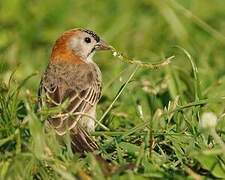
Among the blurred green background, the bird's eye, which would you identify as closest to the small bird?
the bird's eye

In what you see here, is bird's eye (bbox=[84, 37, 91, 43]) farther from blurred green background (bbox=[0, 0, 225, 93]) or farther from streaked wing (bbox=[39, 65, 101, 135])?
blurred green background (bbox=[0, 0, 225, 93])

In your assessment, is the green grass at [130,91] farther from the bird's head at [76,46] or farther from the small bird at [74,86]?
the bird's head at [76,46]

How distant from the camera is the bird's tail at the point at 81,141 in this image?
6012 millimetres

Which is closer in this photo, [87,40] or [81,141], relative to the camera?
[81,141]

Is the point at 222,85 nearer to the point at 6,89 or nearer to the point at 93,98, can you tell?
the point at 93,98

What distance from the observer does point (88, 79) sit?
7.28 m

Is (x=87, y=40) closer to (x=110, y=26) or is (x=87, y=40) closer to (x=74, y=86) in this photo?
(x=74, y=86)

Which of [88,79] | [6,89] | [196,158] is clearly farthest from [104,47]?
[196,158]

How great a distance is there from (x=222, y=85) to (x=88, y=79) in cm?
139

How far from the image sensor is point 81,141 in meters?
6.17

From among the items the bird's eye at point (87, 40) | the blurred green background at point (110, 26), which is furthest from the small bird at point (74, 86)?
the blurred green background at point (110, 26)

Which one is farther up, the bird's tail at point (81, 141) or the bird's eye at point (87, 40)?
the bird's eye at point (87, 40)

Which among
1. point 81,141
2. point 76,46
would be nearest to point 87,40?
point 76,46

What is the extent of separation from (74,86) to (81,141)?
0.98m
